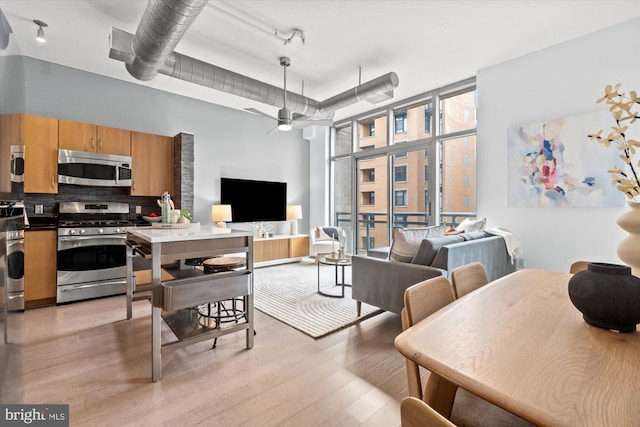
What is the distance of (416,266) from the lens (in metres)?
2.48

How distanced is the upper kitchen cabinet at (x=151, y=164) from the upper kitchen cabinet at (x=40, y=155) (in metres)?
0.80

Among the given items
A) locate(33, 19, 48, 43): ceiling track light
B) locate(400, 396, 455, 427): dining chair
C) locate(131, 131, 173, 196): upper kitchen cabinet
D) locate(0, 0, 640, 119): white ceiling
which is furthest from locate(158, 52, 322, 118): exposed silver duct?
locate(400, 396, 455, 427): dining chair

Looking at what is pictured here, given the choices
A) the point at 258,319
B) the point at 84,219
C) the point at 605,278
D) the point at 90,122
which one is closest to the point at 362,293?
the point at 258,319

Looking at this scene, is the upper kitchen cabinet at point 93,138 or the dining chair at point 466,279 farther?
the upper kitchen cabinet at point 93,138

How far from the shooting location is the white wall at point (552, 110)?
3.12 metres

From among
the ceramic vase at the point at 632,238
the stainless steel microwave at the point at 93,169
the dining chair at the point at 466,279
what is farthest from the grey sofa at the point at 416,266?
the stainless steel microwave at the point at 93,169

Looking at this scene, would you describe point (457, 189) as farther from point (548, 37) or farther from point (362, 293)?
point (362, 293)

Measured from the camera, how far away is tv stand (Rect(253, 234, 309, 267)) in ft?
17.6

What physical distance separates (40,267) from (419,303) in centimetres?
411

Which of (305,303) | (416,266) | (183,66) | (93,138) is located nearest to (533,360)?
(416,266)

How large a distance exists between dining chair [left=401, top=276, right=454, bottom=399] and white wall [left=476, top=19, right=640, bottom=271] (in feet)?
10.1

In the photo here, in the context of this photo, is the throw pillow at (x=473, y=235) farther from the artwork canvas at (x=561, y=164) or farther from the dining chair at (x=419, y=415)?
the dining chair at (x=419, y=415)

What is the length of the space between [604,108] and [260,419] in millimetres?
4323

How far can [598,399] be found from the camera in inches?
23.9
